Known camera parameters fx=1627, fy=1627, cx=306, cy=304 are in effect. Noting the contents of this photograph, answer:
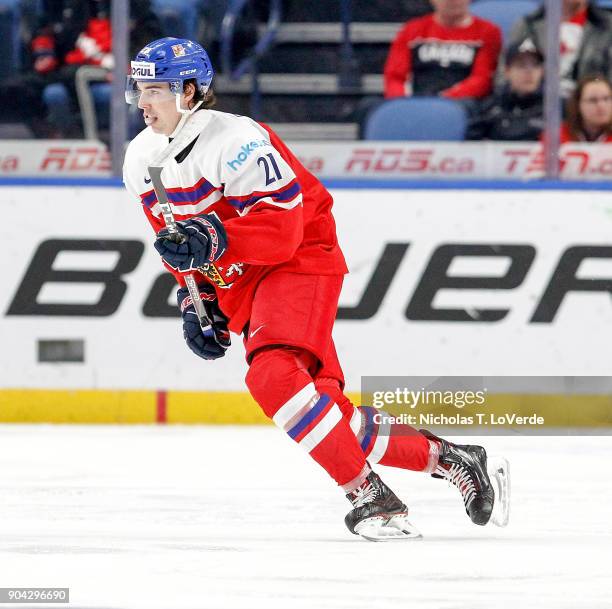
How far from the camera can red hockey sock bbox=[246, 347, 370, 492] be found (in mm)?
3604

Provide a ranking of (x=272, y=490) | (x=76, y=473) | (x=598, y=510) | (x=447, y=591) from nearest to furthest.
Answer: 1. (x=447, y=591)
2. (x=598, y=510)
3. (x=272, y=490)
4. (x=76, y=473)

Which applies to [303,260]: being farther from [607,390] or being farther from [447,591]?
[607,390]

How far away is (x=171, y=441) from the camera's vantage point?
5.61 m

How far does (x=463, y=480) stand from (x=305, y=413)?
1.59 feet

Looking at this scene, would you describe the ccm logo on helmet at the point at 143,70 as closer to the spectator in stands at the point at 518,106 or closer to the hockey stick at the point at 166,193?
the hockey stick at the point at 166,193

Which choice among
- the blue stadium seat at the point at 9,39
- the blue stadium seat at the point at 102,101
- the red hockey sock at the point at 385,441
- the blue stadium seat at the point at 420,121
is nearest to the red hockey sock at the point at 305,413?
the red hockey sock at the point at 385,441

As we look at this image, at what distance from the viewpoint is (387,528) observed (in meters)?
3.67

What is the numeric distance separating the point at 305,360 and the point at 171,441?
197cm

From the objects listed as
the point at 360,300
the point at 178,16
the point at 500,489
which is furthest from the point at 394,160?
the point at 500,489

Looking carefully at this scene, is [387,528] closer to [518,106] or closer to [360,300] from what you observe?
[360,300]

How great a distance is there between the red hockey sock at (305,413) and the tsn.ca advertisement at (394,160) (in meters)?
2.42

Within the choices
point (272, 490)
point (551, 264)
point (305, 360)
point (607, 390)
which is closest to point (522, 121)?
point (551, 264)

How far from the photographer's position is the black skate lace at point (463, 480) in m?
3.84

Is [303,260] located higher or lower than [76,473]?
higher
